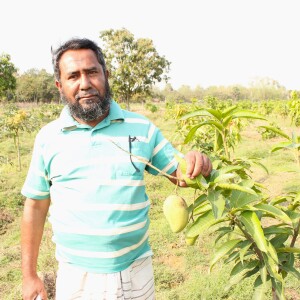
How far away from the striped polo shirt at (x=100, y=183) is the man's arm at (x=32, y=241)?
11cm

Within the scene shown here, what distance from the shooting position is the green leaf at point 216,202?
82 centimetres

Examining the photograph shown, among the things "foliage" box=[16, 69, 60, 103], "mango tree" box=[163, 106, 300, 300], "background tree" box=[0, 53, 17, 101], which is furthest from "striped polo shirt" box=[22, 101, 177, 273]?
"foliage" box=[16, 69, 60, 103]

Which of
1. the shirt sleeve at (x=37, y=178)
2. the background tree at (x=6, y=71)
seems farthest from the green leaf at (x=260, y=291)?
the background tree at (x=6, y=71)

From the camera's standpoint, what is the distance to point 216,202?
2.77 ft

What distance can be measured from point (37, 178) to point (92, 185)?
290 mm

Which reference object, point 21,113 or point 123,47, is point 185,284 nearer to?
point 21,113

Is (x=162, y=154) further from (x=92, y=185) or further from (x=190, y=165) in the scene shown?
(x=190, y=165)

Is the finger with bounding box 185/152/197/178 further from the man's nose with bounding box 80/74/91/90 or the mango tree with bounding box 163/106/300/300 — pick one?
the man's nose with bounding box 80/74/91/90

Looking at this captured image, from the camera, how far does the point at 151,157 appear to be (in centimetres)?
139

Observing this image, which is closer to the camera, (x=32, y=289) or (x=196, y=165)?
(x=196, y=165)

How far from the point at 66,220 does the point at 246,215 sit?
2.32 feet

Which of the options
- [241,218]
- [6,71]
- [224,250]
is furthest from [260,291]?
[6,71]

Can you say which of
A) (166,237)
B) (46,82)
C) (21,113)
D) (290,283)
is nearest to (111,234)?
(290,283)

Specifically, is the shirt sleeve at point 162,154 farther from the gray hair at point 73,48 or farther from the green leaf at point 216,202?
the green leaf at point 216,202
